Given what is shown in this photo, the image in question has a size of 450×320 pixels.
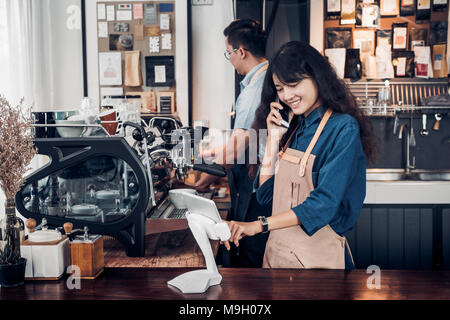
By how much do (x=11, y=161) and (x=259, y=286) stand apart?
87 centimetres

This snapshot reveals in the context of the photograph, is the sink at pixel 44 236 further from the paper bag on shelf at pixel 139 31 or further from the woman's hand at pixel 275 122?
the paper bag on shelf at pixel 139 31

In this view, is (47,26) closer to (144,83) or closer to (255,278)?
(144,83)

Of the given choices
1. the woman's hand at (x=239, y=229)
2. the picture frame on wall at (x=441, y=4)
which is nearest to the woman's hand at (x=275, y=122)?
the woman's hand at (x=239, y=229)

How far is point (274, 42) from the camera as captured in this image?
418 centimetres

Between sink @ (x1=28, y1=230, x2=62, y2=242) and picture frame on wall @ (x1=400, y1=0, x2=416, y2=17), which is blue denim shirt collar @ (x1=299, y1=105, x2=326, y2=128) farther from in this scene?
picture frame on wall @ (x1=400, y1=0, x2=416, y2=17)

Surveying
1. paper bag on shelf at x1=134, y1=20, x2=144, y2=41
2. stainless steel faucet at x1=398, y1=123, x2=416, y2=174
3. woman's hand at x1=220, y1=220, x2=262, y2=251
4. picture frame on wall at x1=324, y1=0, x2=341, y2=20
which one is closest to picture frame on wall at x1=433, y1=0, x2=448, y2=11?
picture frame on wall at x1=324, y1=0, x2=341, y2=20

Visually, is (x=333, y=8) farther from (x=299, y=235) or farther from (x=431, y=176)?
(x=299, y=235)

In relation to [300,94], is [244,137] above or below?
below

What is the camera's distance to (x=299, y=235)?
6.14ft

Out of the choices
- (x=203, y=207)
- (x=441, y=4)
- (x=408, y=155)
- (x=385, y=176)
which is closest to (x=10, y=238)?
(x=203, y=207)

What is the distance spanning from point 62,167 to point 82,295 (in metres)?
0.65

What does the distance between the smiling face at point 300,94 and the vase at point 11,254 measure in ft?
3.44

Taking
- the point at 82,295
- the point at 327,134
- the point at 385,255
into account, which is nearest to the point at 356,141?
the point at 327,134

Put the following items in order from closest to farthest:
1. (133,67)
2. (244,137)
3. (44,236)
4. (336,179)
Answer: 1. (44,236)
2. (336,179)
3. (244,137)
4. (133,67)
